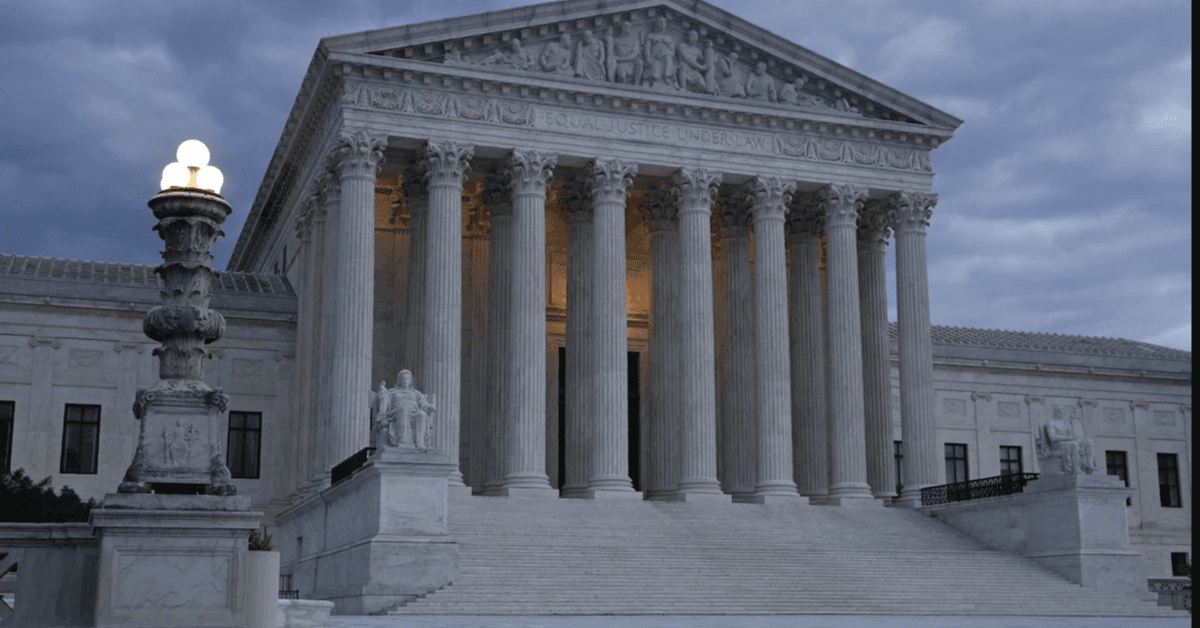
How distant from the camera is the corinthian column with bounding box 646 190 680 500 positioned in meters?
45.8

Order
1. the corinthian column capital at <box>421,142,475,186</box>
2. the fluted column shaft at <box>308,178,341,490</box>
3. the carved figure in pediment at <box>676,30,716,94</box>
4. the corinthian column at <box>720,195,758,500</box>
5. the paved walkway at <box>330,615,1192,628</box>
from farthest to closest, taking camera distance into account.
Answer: the corinthian column at <box>720,195,758,500</box> → the carved figure in pediment at <box>676,30,716,94</box> → the corinthian column capital at <box>421,142,475,186</box> → the fluted column shaft at <box>308,178,341,490</box> → the paved walkway at <box>330,615,1192,628</box>

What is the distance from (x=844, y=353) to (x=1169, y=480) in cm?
2476

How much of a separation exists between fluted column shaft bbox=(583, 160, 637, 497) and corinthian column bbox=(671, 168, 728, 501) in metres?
1.99

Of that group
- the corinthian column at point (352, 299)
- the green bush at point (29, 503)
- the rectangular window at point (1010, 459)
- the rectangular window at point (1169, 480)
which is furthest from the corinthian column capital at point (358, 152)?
the rectangular window at point (1169, 480)

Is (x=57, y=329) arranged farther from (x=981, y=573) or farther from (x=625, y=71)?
(x=981, y=573)

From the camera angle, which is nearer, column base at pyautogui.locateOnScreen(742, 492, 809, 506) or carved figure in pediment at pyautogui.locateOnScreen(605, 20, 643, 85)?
column base at pyautogui.locateOnScreen(742, 492, 809, 506)

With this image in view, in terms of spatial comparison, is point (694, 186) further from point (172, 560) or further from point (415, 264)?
point (172, 560)

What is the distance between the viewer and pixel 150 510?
539 inches

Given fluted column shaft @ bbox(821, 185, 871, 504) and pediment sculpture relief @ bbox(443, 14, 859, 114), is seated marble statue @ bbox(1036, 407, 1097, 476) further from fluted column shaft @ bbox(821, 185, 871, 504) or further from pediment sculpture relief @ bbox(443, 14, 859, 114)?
pediment sculpture relief @ bbox(443, 14, 859, 114)

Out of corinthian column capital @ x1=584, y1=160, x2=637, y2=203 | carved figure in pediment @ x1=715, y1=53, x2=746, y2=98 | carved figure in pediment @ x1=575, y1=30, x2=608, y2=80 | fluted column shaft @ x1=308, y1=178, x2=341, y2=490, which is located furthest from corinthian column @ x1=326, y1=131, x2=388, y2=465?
carved figure in pediment @ x1=715, y1=53, x2=746, y2=98

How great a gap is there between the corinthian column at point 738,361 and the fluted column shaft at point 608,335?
18.1ft

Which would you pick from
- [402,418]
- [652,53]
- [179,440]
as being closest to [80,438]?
[402,418]

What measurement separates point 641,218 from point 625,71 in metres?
6.97

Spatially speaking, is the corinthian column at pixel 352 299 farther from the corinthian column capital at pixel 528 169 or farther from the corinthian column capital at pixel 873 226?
the corinthian column capital at pixel 873 226
